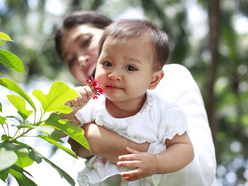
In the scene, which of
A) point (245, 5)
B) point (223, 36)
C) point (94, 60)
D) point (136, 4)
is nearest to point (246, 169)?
point (223, 36)

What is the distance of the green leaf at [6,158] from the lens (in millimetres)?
554

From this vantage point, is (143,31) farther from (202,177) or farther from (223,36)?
(223,36)

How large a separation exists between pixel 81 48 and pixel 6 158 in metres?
Result: 1.80

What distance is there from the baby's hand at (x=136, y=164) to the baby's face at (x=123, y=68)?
324 millimetres

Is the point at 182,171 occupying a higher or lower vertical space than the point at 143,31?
lower

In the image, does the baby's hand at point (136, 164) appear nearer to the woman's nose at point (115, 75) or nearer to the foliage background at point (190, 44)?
the woman's nose at point (115, 75)

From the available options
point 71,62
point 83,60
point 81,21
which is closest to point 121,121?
point 83,60

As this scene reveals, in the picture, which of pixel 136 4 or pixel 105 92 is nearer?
pixel 105 92

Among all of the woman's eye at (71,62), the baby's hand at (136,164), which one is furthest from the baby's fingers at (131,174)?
the woman's eye at (71,62)

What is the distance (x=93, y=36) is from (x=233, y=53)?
16.1m

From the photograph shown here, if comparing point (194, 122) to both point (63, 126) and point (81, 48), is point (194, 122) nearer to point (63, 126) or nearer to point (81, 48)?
point (63, 126)

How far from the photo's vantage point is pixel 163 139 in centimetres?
121

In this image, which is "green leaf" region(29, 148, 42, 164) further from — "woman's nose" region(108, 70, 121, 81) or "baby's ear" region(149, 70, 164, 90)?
"baby's ear" region(149, 70, 164, 90)

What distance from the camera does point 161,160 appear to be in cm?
105
